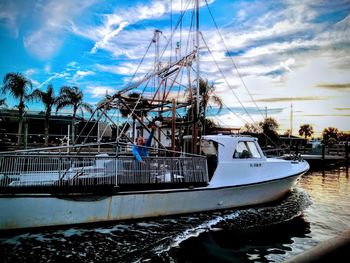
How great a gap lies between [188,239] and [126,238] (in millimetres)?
1632

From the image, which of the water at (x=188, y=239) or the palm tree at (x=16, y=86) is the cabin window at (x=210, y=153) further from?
the palm tree at (x=16, y=86)

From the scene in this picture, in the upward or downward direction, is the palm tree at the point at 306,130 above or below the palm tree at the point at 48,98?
above

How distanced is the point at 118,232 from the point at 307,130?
118 metres

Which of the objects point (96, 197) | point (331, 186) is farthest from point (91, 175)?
point (331, 186)

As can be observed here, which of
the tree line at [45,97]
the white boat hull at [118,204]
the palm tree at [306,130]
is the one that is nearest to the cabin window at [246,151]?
the white boat hull at [118,204]

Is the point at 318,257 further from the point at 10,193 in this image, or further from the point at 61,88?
the point at 61,88

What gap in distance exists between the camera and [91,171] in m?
8.82

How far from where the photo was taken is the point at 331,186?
57.9 ft

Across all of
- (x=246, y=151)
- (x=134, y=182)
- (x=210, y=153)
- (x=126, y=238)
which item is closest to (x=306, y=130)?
(x=246, y=151)

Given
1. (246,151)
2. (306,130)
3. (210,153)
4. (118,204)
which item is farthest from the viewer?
(306,130)

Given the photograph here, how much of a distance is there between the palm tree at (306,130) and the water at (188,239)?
112459 millimetres

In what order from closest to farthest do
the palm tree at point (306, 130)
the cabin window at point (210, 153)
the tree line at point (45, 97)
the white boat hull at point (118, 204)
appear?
the white boat hull at point (118, 204) → the cabin window at point (210, 153) → the tree line at point (45, 97) → the palm tree at point (306, 130)

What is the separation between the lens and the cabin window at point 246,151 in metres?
10.8

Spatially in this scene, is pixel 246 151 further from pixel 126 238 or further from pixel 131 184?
pixel 126 238
